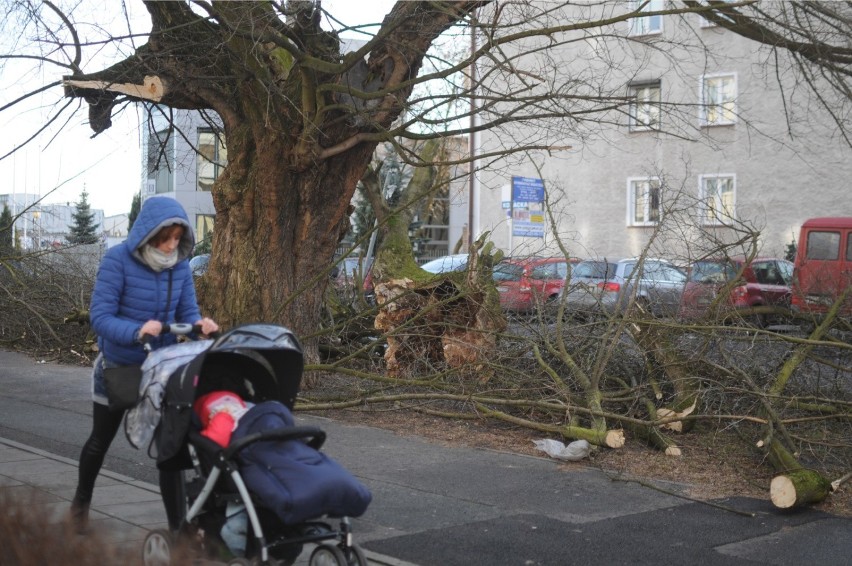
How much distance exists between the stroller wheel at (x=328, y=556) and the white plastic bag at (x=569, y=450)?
4.44 metres

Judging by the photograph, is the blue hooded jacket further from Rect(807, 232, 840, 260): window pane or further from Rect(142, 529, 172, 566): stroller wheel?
Rect(807, 232, 840, 260): window pane

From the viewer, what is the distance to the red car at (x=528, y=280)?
10.8m

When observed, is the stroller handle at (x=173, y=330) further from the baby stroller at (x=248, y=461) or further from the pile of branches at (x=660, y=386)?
the pile of branches at (x=660, y=386)

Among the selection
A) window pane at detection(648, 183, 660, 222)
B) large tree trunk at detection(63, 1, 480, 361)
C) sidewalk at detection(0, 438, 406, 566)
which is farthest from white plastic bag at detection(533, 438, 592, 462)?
large tree trunk at detection(63, 1, 480, 361)

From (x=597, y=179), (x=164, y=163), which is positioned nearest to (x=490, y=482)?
(x=164, y=163)

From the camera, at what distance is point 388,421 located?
34.4 ft

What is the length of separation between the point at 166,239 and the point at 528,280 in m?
6.42

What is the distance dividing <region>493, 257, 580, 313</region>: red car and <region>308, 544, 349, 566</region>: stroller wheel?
636cm

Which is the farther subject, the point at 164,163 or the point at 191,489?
the point at 164,163

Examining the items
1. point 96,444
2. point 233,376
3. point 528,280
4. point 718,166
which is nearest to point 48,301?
point 528,280

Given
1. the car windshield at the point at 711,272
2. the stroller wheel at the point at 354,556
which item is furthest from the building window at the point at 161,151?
the stroller wheel at the point at 354,556

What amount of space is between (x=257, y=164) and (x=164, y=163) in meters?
4.38

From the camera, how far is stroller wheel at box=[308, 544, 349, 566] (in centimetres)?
411

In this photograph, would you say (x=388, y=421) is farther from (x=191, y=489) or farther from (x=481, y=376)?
(x=191, y=489)
